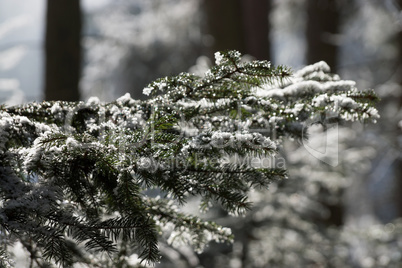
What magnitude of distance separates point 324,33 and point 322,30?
249mm

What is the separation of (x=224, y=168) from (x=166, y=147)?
232 mm

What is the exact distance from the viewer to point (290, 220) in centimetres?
473

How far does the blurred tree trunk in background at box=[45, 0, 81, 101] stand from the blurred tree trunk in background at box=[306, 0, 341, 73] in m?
3.97

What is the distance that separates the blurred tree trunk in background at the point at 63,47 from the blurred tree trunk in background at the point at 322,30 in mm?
3970

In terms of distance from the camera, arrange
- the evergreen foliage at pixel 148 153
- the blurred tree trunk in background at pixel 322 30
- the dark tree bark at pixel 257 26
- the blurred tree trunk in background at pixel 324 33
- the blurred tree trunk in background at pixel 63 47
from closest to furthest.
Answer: the evergreen foliage at pixel 148 153 → the blurred tree trunk in background at pixel 63 47 → the dark tree bark at pixel 257 26 → the blurred tree trunk in background at pixel 324 33 → the blurred tree trunk in background at pixel 322 30

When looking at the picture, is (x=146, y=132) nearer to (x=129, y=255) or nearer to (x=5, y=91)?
(x=129, y=255)

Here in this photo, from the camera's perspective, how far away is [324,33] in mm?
6996

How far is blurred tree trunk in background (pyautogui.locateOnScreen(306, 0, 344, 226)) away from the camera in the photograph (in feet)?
22.0

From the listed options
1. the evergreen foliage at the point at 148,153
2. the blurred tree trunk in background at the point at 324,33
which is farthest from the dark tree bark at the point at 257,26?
the evergreen foliage at the point at 148,153

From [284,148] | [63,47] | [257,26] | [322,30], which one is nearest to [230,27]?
[257,26]

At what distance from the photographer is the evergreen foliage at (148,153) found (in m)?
1.20

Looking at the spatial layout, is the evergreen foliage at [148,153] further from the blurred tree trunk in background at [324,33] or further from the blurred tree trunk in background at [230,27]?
the blurred tree trunk in background at [324,33]

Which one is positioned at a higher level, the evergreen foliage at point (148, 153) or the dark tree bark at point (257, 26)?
the dark tree bark at point (257, 26)

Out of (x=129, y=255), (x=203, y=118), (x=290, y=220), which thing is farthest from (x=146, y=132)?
(x=290, y=220)
